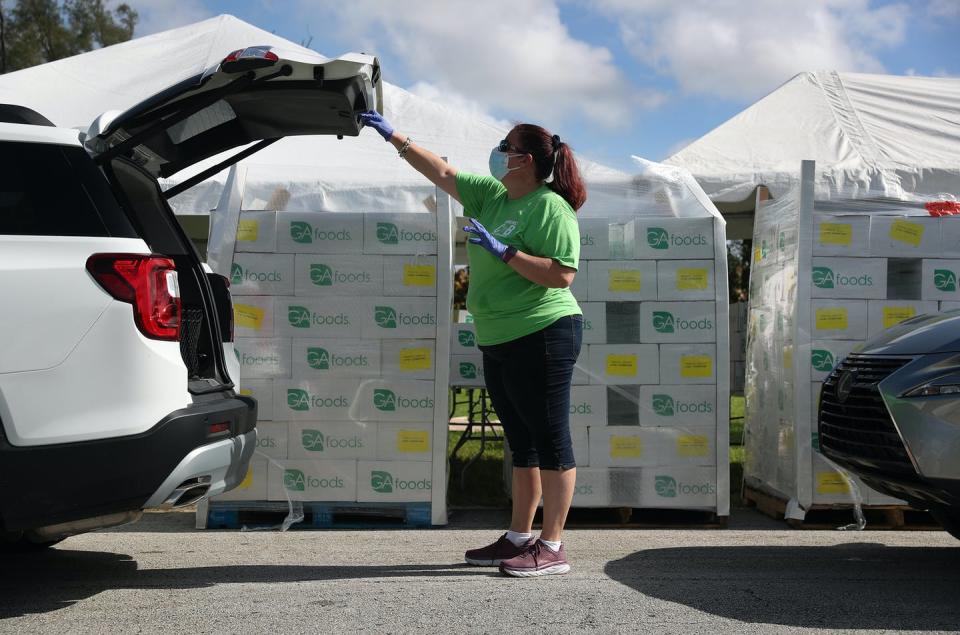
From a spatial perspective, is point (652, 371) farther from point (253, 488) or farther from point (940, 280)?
point (253, 488)

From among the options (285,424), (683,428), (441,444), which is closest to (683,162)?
(683,428)

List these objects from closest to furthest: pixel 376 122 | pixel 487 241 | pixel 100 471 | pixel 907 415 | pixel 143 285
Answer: pixel 100 471
pixel 143 285
pixel 907 415
pixel 487 241
pixel 376 122

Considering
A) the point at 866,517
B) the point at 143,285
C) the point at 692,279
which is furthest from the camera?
the point at 866,517

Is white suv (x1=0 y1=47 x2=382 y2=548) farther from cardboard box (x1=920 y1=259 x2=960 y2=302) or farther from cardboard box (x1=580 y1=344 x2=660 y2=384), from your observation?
cardboard box (x1=920 y1=259 x2=960 y2=302)

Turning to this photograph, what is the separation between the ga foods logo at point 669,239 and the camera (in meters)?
5.69

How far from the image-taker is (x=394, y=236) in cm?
561

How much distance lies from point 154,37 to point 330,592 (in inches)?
299

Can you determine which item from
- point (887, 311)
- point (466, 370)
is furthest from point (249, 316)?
point (887, 311)

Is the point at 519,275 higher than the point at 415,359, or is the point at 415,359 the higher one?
the point at 519,275

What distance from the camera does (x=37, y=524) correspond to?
310 centimetres

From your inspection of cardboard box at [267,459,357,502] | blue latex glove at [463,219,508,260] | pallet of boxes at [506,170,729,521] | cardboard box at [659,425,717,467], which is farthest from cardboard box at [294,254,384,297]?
cardboard box at [659,425,717,467]

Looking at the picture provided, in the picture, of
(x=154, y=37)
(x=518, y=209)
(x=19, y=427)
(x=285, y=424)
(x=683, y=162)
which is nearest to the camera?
(x=19, y=427)

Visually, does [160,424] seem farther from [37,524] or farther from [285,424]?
[285,424]

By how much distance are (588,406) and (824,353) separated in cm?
147
